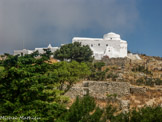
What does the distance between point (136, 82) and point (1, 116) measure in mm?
19045

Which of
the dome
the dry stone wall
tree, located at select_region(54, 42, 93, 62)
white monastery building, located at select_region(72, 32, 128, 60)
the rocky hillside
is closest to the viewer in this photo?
the rocky hillside

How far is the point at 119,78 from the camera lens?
2784cm

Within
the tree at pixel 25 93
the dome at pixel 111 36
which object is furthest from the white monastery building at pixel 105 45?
the tree at pixel 25 93

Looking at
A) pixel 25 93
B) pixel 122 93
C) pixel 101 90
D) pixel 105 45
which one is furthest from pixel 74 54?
pixel 25 93

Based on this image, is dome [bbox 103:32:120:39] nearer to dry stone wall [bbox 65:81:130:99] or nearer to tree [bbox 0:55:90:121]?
dry stone wall [bbox 65:81:130:99]

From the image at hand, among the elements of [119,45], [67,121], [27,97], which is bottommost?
[67,121]

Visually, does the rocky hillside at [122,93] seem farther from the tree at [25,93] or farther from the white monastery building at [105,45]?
the white monastery building at [105,45]

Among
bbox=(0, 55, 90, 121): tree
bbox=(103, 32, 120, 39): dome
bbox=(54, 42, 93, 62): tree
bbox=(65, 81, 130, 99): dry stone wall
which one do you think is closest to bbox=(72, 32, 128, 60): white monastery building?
bbox=(103, 32, 120, 39): dome

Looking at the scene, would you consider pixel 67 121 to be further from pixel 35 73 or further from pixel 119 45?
pixel 119 45

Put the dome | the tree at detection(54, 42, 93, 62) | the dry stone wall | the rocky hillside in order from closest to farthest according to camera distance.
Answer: the rocky hillside < the dry stone wall < the tree at detection(54, 42, 93, 62) < the dome

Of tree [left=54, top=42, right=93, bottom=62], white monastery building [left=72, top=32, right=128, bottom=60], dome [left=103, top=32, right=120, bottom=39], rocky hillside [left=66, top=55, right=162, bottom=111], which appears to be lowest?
rocky hillside [left=66, top=55, right=162, bottom=111]

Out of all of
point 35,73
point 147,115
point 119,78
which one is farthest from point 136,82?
point 35,73

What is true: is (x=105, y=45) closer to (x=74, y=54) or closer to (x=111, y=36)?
(x=111, y=36)

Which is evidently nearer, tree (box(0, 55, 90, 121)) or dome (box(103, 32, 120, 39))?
tree (box(0, 55, 90, 121))
